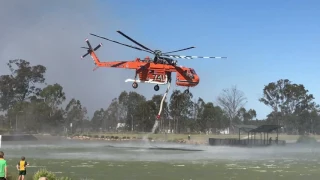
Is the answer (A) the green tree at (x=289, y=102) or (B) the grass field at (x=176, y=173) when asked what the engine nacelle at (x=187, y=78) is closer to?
(B) the grass field at (x=176, y=173)

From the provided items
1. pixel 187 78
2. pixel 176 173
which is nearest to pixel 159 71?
pixel 187 78

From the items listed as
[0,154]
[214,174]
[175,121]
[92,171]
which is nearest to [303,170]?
[214,174]

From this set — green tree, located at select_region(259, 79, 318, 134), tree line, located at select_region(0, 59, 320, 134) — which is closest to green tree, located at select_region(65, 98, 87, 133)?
tree line, located at select_region(0, 59, 320, 134)

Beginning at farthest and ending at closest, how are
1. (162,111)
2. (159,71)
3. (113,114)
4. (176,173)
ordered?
(113,114) → (162,111) → (159,71) → (176,173)

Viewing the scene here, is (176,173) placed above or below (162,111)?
below

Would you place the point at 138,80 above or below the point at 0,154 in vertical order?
above

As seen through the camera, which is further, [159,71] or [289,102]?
[289,102]

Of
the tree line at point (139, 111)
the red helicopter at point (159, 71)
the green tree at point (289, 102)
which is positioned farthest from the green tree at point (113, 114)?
the red helicopter at point (159, 71)

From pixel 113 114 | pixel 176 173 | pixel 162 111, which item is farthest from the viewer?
pixel 113 114

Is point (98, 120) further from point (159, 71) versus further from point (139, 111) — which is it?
point (159, 71)

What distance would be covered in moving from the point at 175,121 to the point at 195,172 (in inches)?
4420

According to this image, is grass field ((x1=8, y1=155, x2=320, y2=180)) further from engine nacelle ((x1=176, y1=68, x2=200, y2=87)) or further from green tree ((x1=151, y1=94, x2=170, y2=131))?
green tree ((x1=151, y1=94, x2=170, y2=131))

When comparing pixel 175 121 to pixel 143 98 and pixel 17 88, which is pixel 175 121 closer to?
pixel 143 98

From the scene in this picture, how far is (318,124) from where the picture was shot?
5782 inches
